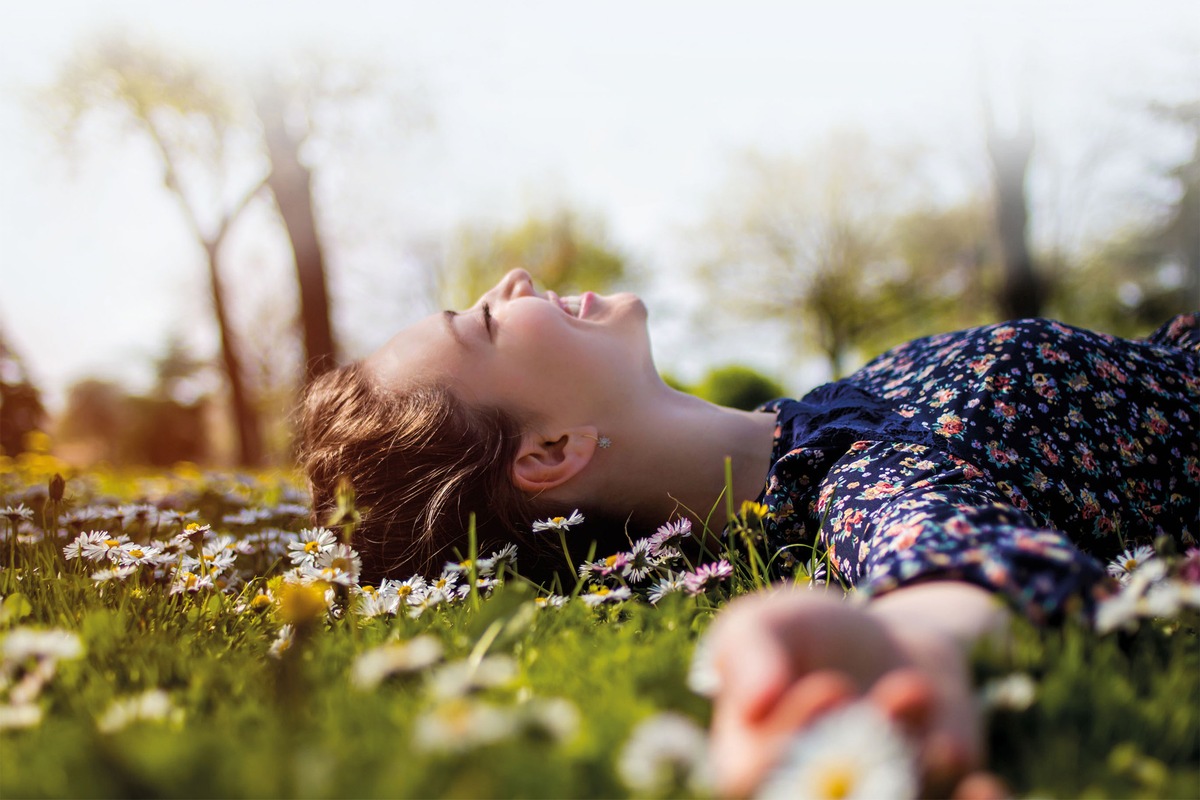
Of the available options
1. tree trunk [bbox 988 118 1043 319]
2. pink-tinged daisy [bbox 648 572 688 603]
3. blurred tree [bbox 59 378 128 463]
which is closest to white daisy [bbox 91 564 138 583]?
pink-tinged daisy [bbox 648 572 688 603]

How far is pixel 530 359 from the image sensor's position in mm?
2521

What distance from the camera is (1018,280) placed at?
13.9 meters

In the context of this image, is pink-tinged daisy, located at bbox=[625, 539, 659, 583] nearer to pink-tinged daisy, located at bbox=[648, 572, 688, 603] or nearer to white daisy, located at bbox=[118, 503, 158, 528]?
pink-tinged daisy, located at bbox=[648, 572, 688, 603]

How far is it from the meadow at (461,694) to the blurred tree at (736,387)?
7673 millimetres

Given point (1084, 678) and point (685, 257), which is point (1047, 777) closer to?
point (1084, 678)

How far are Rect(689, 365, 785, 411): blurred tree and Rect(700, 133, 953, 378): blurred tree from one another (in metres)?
14.9

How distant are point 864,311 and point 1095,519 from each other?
78.2ft

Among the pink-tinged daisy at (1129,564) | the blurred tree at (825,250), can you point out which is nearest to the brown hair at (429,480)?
the pink-tinged daisy at (1129,564)

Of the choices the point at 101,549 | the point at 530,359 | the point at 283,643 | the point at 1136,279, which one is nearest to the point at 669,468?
the point at 530,359

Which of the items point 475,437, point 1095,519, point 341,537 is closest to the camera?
point 1095,519

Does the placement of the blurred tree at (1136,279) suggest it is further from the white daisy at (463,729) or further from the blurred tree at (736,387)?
the white daisy at (463,729)

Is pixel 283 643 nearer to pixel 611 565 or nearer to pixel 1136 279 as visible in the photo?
pixel 611 565

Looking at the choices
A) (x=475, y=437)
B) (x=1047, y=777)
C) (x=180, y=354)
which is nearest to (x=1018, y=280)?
(x=475, y=437)

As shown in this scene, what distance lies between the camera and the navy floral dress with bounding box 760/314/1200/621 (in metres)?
1.80
